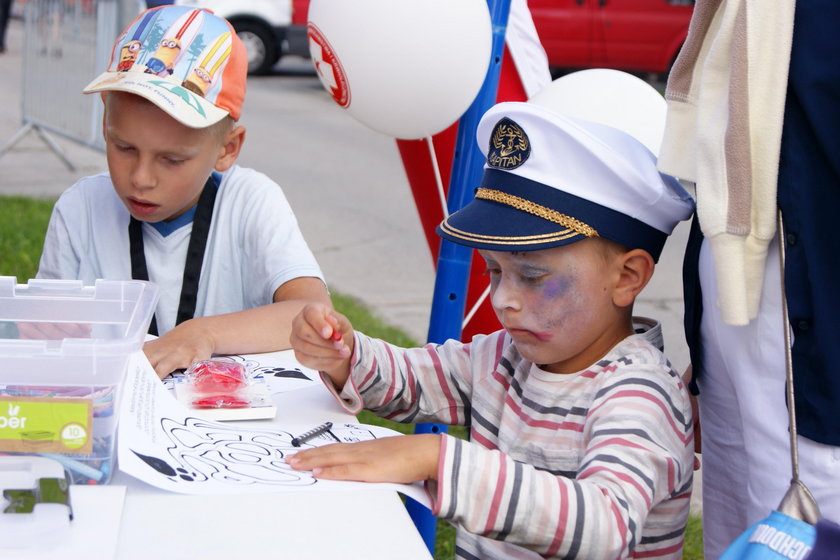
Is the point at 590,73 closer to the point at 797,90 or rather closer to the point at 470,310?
the point at 797,90

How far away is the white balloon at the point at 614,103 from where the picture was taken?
1.65 metres

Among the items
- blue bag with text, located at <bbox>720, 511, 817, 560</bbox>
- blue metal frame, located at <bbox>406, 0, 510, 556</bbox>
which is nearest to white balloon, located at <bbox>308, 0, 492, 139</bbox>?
blue metal frame, located at <bbox>406, 0, 510, 556</bbox>

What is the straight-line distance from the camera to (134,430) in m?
1.45

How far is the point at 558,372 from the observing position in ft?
5.45

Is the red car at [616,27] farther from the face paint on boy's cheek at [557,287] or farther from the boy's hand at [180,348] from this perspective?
the face paint on boy's cheek at [557,287]

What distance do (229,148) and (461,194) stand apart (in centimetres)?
52

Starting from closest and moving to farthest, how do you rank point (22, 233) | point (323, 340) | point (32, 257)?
point (323, 340), point (32, 257), point (22, 233)

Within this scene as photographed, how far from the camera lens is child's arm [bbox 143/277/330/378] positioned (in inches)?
72.3

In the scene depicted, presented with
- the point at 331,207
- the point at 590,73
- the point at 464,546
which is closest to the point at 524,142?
the point at 590,73

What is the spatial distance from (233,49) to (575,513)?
4.23ft

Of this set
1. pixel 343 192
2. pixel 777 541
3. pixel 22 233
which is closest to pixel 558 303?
pixel 777 541

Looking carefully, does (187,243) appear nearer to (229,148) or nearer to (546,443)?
(229,148)

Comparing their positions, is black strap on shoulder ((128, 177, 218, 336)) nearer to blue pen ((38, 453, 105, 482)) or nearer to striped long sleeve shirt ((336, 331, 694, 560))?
striped long sleeve shirt ((336, 331, 694, 560))

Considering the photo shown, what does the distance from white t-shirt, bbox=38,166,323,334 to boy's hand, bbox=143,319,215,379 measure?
374 mm
